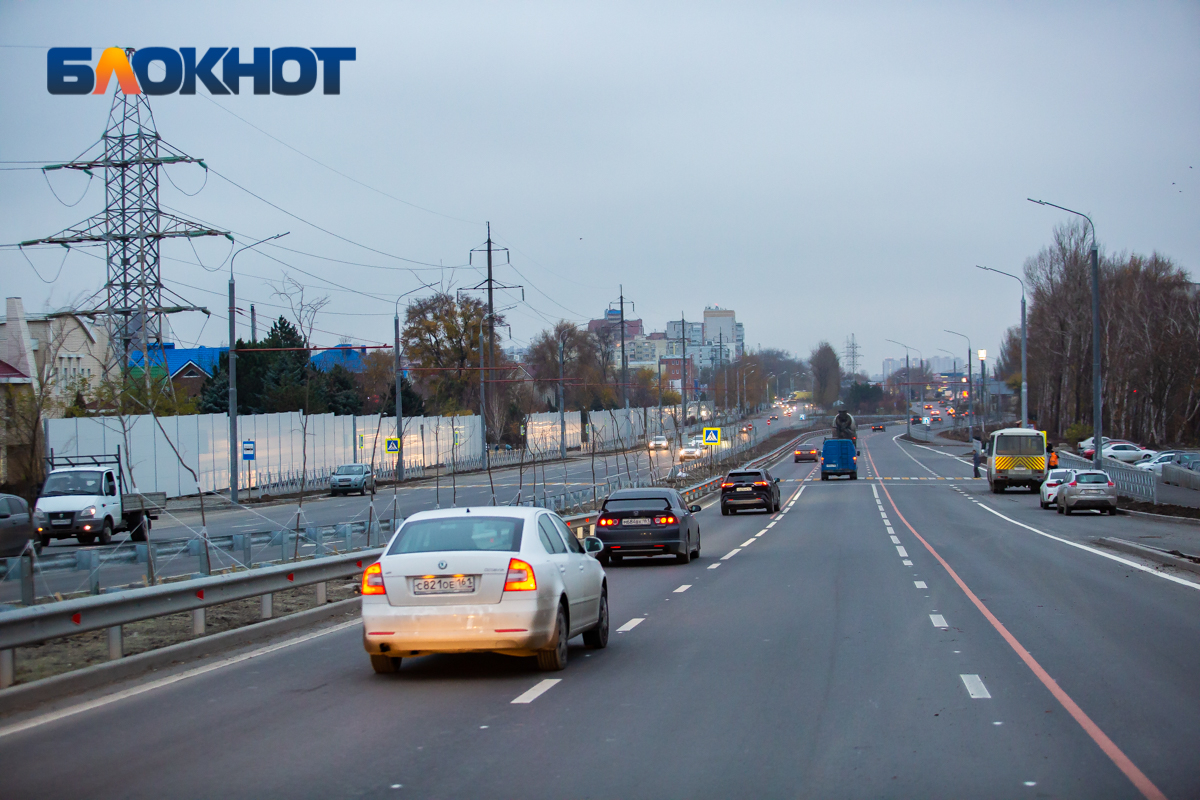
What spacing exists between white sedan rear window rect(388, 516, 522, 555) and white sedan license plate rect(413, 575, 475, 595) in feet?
Result: 1.17

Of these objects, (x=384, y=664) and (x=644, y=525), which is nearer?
(x=384, y=664)

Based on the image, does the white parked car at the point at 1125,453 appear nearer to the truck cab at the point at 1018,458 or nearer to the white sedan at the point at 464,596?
the truck cab at the point at 1018,458

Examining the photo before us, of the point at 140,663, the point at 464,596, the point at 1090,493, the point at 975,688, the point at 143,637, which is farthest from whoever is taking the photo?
the point at 1090,493

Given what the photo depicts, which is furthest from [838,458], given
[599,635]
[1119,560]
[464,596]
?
[464,596]

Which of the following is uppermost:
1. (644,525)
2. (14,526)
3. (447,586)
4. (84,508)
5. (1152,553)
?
(447,586)

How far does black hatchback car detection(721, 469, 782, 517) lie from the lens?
132 feet

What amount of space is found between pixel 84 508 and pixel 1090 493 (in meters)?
30.2

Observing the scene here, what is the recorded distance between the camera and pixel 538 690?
30.1 feet

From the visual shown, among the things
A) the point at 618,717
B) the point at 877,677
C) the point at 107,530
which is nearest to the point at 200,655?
the point at 618,717

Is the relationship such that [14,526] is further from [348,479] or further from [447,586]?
[348,479]

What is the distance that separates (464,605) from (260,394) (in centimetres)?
6914

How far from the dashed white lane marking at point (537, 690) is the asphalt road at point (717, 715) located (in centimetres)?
8

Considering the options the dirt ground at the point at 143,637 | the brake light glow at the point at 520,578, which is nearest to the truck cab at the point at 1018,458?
the dirt ground at the point at 143,637

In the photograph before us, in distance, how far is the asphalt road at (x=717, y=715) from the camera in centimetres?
635
